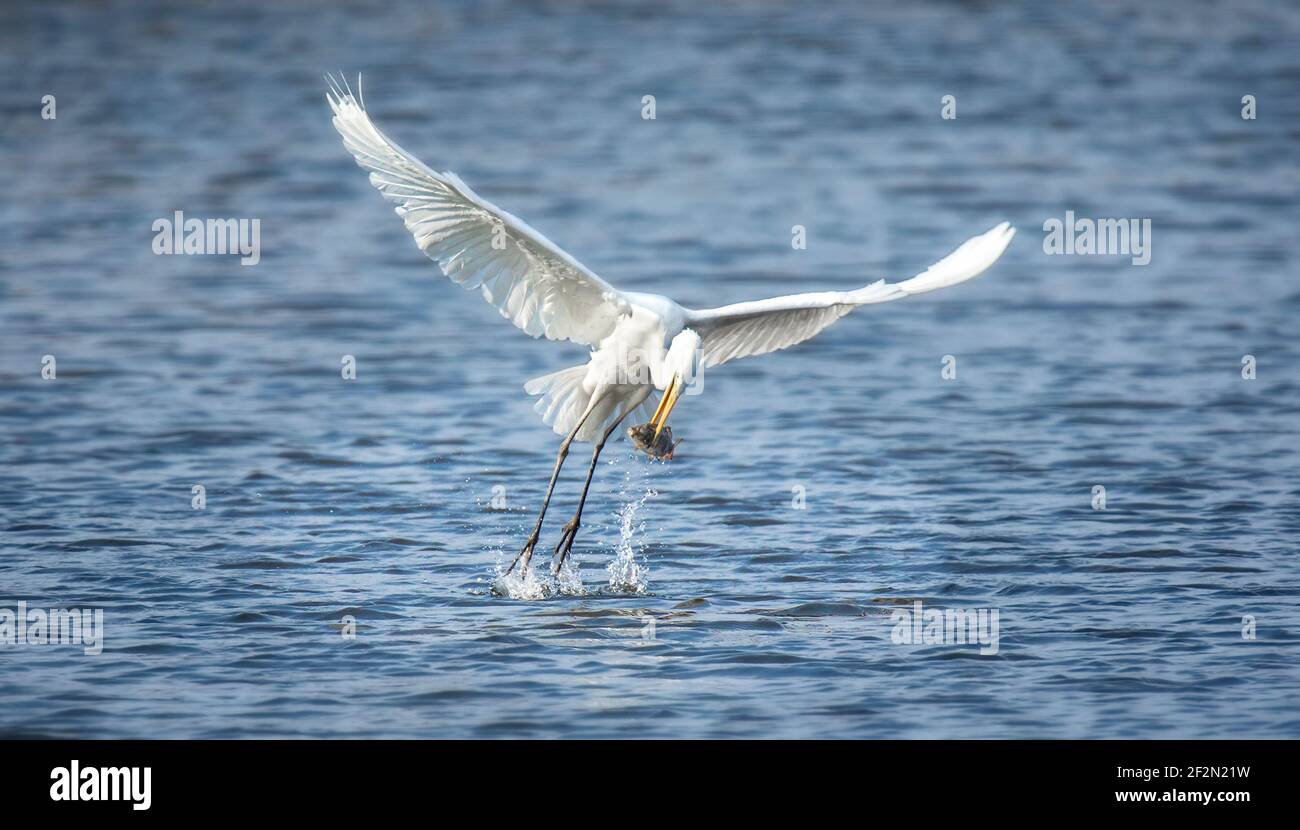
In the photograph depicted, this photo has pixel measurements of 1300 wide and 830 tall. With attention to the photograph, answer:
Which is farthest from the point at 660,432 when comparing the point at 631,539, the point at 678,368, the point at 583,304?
the point at 631,539

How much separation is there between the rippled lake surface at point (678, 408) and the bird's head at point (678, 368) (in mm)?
1246

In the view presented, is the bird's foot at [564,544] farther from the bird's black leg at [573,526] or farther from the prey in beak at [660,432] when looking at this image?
the prey in beak at [660,432]

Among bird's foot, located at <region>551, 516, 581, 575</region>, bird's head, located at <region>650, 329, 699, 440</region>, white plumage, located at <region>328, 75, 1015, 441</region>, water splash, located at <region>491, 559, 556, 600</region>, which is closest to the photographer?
white plumage, located at <region>328, 75, 1015, 441</region>

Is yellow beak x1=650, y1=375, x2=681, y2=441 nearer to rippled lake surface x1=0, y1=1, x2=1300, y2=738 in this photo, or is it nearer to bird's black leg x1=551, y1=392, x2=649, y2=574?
bird's black leg x1=551, y1=392, x2=649, y2=574

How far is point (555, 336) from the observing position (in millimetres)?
12227

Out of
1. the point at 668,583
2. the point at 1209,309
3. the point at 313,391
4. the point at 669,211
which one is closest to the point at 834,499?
the point at 668,583

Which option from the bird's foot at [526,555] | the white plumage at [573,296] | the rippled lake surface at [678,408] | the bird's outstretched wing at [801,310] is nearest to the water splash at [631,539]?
the rippled lake surface at [678,408]

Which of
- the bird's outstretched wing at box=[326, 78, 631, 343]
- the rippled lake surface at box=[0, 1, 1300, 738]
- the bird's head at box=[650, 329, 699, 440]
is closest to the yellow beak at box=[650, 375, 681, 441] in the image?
the bird's head at box=[650, 329, 699, 440]

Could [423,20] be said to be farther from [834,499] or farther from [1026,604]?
[1026,604]

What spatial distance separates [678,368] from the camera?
37.3ft

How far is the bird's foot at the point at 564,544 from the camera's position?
40.8 feet

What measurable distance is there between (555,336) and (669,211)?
45.5 feet

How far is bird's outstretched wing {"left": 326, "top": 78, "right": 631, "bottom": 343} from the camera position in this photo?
35.4 feet

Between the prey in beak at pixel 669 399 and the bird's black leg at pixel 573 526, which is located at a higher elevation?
the prey in beak at pixel 669 399
